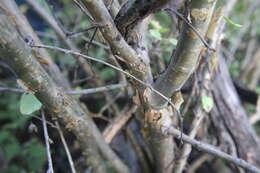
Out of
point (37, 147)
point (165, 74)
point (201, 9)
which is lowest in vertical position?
point (37, 147)

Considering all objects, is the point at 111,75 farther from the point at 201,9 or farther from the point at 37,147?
the point at 201,9

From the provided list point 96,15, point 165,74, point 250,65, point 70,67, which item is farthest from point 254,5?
point 96,15

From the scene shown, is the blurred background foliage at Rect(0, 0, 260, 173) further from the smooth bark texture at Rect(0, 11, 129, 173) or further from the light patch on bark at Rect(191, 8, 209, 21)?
the light patch on bark at Rect(191, 8, 209, 21)

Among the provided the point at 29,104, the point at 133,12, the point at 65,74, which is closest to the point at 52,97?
the point at 29,104

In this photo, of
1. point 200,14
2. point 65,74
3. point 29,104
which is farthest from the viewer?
point 65,74

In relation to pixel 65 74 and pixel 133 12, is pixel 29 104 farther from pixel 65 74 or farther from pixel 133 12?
pixel 65 74

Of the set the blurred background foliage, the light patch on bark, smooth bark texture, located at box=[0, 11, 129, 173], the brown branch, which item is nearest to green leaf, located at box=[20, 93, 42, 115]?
smooth bark texture, located at box=[0, 11, 129, 173]


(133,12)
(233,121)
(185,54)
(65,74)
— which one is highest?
(133,12)
